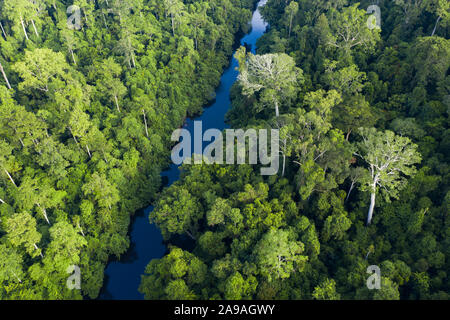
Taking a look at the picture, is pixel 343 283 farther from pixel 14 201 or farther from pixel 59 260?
pixel 14 201

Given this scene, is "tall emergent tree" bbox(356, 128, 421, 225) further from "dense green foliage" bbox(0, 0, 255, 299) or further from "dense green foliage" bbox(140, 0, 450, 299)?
"dense green foliage" bbox(0, 0, 255, 299)

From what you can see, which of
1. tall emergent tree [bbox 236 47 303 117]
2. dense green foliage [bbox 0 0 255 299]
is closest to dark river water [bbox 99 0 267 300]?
dense green foliage [bbox 0 0 255 299]

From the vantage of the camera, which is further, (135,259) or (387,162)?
(135,259)

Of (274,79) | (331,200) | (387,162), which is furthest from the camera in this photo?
(274,79)

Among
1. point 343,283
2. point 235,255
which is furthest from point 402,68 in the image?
point 235,255

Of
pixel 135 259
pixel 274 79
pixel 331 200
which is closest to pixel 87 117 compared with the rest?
pixel 135 259

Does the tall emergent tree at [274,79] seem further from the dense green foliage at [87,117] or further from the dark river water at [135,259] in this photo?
the dense green foliage at [87,117]

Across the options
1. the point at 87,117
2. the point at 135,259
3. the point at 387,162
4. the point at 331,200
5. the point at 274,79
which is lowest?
the point at 135,259

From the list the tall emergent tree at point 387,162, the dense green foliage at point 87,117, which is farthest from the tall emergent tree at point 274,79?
the tall emergent tree at point 387,162

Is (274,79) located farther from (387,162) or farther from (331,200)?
(387,162)
